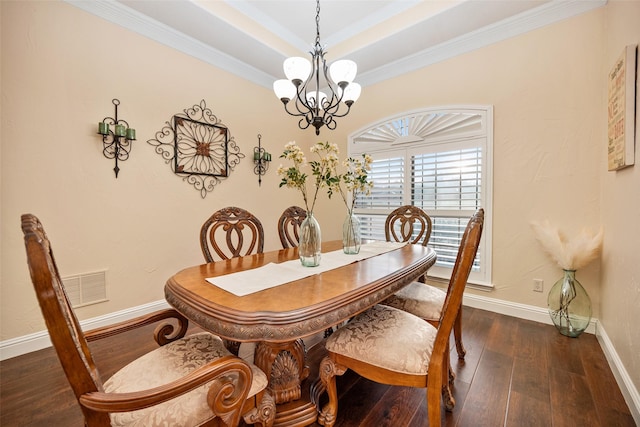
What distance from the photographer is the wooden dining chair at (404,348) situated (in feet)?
3.61

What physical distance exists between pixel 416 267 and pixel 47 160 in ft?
9.48

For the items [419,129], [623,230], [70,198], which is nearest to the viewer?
[623,230]

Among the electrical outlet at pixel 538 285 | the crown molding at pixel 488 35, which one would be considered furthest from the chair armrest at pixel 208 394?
the crown molding at pixel 488 35

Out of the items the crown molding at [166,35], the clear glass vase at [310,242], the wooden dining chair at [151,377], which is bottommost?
the wooden dining chair at [151,377]

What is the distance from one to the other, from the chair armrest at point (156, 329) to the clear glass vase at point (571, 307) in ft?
9.57

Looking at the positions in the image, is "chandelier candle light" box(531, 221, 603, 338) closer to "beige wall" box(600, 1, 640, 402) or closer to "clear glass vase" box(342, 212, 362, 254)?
"beige wall" box(600, 1, 640, 402)

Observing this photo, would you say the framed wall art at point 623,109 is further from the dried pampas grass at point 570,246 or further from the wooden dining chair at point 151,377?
the wooden dining chair at point 151,377

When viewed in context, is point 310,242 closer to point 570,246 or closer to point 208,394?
point 208,394

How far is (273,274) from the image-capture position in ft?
4.72

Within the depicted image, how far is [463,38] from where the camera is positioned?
2.85 metres

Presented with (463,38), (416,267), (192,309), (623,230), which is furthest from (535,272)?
(192,309)

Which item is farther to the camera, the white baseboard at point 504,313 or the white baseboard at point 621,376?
the white baseboard at point 504,313

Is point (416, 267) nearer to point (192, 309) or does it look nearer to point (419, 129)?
point (192, 309)

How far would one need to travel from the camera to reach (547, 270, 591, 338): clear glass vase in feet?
7.29
